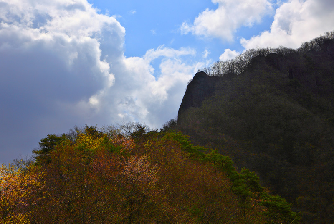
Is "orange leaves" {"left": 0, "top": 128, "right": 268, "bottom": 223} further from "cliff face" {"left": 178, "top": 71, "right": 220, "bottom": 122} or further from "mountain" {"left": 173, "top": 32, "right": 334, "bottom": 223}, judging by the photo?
"cliff face" {"left": 178, "top": 71, "right": 220, "bottom": 122}

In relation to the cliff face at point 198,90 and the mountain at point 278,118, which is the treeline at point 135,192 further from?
the cliff face at point 198,90

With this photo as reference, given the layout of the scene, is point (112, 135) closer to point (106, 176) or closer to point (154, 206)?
point (106, 176)

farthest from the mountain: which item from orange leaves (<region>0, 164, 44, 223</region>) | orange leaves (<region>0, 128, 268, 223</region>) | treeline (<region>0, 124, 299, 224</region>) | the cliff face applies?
orange leaves (<region>0, 164, 44, 223</region>)

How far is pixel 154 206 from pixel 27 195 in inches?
686

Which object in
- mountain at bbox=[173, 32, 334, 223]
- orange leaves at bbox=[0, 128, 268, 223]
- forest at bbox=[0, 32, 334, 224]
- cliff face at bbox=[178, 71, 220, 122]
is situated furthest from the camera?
cliff face at bbox=[178, 71, 220, 122]

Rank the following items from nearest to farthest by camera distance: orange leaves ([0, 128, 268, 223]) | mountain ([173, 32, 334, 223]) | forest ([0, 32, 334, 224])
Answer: orange leaves ([0, 128, 268, 223]), forest ([0, 32, 334, 224]), mountain ([173, 32, 334, 223])

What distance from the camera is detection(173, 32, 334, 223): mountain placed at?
6369 centimetres

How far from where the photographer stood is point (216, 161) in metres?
44.9

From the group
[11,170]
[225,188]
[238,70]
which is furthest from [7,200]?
[238,70]

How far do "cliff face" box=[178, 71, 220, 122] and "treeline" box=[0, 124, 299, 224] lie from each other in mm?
74270

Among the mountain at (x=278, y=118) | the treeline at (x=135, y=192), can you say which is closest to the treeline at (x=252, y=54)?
the mountain at (x=278, y=118)

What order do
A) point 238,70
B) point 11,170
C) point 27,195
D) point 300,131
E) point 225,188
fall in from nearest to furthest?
point 27,195 → point 11,170 → point 225,188 → point 300,131 → point 238,70

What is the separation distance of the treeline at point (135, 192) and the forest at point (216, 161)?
162mm

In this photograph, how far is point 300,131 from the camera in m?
78.5
